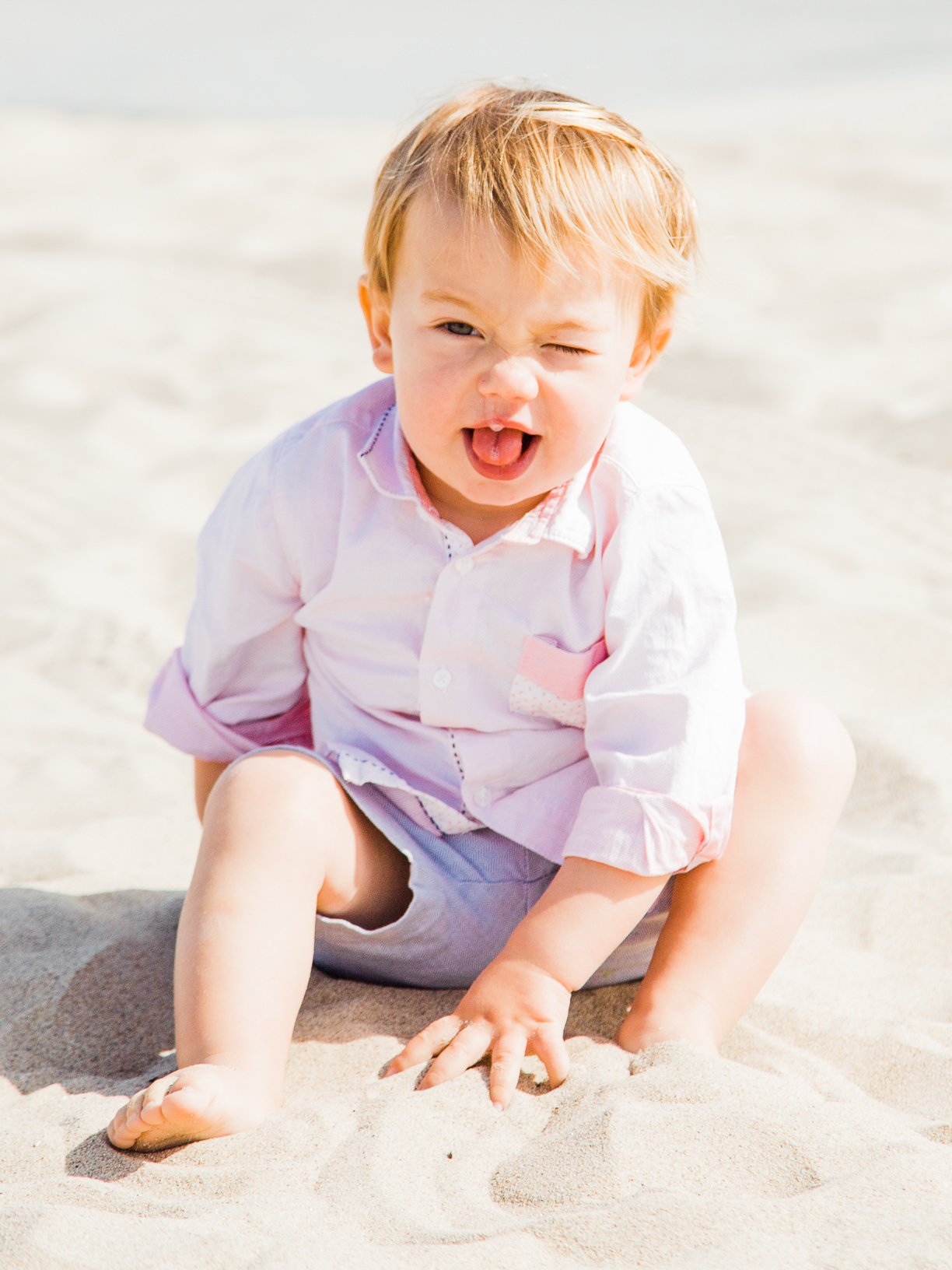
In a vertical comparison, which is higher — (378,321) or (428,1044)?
(378,321)

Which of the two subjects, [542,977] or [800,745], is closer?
[542,977]

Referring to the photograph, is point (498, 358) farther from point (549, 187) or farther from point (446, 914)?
point (446, 914)

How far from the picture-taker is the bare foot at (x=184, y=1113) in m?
1.39

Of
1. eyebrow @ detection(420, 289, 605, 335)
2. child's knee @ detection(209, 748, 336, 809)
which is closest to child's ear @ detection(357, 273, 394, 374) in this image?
eyebrow @ detection(420, 289, 605, 335)

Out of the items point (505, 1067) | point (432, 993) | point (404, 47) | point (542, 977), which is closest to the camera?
point (505, 1067)

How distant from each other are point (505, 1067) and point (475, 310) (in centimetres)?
89

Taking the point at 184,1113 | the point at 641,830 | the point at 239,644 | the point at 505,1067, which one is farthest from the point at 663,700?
the point at 184,1113

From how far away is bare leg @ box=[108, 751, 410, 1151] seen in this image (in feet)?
4.69

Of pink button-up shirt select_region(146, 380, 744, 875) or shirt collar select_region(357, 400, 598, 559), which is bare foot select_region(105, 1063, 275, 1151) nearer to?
pink button-up shirt select_region(146, 380, 744, 875)

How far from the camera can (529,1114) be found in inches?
58.1

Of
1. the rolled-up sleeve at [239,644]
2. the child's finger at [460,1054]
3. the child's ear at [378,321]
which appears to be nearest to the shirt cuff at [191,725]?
the rolled-up sleeve at [239,644]

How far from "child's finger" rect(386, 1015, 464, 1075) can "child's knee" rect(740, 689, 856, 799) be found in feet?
1.74

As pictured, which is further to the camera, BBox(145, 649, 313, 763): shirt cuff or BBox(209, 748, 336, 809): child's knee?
BBox(145, 649, 313, 763): shirt cuff

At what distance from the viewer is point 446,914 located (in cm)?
183
